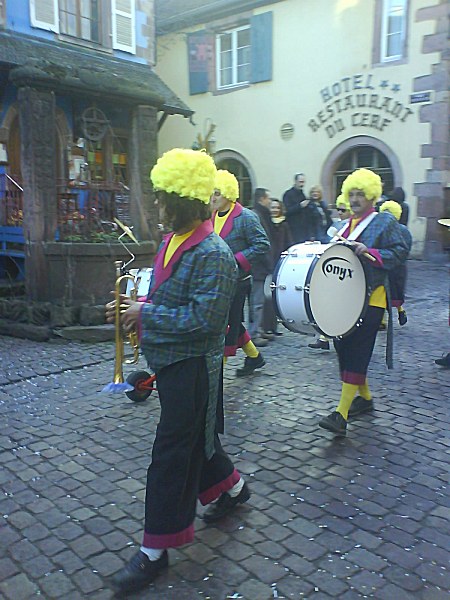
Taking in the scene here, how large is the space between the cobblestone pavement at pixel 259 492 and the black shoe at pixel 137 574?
0.17ft

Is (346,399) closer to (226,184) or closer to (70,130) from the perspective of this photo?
(226,184)

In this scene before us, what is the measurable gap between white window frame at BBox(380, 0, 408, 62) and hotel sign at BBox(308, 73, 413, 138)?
0.53m

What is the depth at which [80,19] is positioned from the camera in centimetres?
1153

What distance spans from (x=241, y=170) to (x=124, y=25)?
5.74 metres

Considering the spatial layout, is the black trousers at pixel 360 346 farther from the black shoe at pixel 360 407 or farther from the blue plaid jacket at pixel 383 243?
the black shoe at pixel 360 407

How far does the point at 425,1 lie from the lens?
41.9ft

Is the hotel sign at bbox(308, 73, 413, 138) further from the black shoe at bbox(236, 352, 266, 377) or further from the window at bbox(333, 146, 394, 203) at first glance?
the black shoe at bbox(236, 352, 266, 377)

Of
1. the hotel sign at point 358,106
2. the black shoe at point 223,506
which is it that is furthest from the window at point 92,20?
the black shoe at point 223,506

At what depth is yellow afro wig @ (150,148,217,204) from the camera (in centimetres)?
247

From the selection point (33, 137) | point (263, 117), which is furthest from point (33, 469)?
point (263, 117)

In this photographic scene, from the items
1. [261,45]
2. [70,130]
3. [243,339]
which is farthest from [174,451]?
[261,45]

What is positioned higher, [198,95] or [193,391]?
[198,95]

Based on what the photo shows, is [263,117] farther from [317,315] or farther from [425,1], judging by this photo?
[317,315]

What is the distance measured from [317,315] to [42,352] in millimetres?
3745
